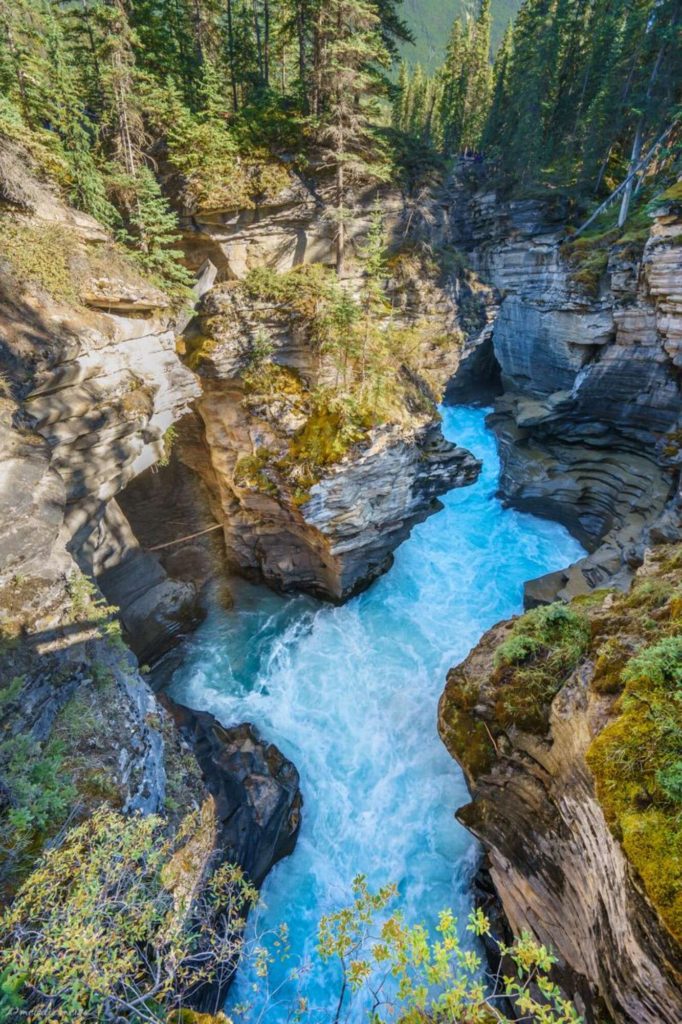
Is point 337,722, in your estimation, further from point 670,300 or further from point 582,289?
point 582,289

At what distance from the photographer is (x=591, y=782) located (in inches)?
226

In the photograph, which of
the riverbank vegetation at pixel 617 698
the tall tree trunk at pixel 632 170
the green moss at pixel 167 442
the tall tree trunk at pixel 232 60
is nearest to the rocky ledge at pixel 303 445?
the green moss at pixel 167 442

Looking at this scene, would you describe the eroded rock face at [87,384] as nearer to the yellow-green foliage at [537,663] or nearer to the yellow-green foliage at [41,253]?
the yellow-green foliage at [41,253]

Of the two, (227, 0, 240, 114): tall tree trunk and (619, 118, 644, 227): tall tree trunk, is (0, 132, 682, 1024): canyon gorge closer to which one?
(619, 118, 644, 227): tall tree trunk

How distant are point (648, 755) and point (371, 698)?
37.7ft

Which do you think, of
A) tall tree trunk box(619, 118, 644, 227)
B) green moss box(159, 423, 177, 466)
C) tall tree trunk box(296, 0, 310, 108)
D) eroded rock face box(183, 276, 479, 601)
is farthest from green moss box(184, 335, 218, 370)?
tall tree trunk box(619, 118, 644, 227)

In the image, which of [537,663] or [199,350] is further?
[199,350]

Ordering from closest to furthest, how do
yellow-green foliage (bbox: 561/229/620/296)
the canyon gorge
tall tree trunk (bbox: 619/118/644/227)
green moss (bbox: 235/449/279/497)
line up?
the canyon gorge
green moss (bbox: 235/449/279/497)
yellow-green foliage (bbox: 561/229/620/296)
tall tree trunk (bbox: 619/118/644/227)

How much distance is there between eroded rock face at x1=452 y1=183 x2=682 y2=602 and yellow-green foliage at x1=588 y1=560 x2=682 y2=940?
9569mm

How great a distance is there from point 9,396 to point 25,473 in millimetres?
1971

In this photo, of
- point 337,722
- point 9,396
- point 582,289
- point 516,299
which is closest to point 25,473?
point 9,396

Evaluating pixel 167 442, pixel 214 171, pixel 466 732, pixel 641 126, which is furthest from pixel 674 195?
pixel 167 442

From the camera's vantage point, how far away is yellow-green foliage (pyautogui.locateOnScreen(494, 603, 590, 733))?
7.71m

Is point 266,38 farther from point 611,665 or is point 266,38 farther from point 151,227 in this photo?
point 611,665
